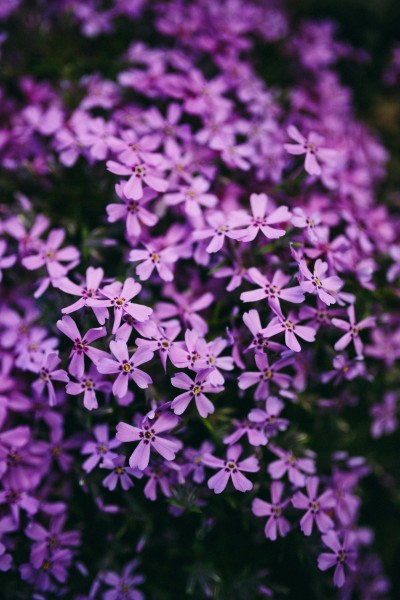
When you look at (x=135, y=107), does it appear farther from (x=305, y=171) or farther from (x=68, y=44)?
(x=305, y=171)

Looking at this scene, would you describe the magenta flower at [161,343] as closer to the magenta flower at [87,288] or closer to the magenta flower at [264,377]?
the magenta flower at [87,288]

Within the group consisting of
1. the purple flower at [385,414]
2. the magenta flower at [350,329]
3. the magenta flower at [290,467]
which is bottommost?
the purple flower at [385,414]

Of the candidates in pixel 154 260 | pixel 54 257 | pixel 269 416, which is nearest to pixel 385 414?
pixel 269 416

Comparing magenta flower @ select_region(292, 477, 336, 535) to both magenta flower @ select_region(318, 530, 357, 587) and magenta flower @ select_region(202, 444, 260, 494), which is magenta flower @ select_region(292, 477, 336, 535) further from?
magenta flower @ select_region(202, 444, 260, 494)

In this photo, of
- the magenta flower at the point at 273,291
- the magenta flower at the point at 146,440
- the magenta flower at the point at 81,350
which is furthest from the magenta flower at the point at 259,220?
the magenta flower at the point at 146,440

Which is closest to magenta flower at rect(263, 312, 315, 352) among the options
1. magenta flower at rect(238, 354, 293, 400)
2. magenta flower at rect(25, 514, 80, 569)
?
magenta flower at rect(238, 354, 293, 400)

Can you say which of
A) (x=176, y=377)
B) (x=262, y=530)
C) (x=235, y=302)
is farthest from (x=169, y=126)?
(x=262, y=530)
